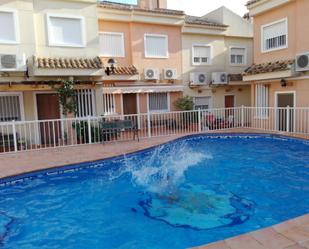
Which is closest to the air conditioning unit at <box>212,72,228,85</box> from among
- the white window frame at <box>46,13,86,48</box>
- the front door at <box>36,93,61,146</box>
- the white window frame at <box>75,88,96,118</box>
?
the white window frame at <box>75,88,96,118</box>

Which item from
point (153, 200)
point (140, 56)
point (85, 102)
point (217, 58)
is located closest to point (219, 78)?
point (217, 58)

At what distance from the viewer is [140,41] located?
16.9 m

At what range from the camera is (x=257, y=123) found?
15.6 meters

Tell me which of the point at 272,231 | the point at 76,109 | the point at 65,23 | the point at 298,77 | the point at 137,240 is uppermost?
the point at 65,23

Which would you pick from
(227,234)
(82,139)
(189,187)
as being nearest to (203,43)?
(82,139)

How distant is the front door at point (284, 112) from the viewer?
13773 mm

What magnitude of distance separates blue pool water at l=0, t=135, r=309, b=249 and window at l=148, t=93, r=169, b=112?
24.0ft

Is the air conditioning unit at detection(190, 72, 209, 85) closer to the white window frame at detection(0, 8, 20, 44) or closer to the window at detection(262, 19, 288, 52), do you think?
the window at detection(262, 19, 288, 52)

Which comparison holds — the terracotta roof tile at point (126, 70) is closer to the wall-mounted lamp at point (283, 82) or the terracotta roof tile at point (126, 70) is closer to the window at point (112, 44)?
the window at point (112, 44)

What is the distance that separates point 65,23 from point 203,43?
33.7 feet

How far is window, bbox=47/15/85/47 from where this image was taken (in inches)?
484

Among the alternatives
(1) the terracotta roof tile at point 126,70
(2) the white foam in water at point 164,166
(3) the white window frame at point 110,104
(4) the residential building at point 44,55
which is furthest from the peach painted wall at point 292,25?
(4) the residential building at point 44,55

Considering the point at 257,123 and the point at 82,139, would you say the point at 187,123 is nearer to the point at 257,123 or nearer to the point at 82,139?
the point at 257,123

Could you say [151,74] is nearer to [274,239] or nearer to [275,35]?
[275,35]
